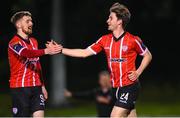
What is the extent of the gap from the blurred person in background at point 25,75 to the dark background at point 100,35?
15548 mm

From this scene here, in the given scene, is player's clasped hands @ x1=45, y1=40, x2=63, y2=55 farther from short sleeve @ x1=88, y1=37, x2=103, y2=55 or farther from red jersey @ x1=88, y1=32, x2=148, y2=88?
red jersey @ x1=88, y1=32, x2=148, y2=88

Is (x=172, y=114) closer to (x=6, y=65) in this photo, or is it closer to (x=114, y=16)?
(x=114, y=16)

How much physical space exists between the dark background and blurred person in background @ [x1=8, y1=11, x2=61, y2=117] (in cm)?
1555

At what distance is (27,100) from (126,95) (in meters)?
1.54

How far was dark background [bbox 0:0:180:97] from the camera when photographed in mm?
27500

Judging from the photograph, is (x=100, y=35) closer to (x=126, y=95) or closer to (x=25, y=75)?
(x=25, y=75)

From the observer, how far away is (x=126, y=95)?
10.4 meters

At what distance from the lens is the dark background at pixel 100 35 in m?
27.5

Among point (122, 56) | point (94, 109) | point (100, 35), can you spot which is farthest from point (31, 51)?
point (100, 35)

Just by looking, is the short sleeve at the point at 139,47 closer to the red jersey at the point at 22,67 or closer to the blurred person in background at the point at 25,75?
the blurred person in background at the point at 25,75

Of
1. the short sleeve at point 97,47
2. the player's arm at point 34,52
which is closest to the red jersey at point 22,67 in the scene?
the player's arm at point 34,52

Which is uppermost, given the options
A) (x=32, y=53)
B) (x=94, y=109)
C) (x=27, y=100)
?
(x=32, y=53)

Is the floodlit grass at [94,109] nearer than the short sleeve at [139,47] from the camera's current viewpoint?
No

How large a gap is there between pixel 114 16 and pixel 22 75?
167cm
